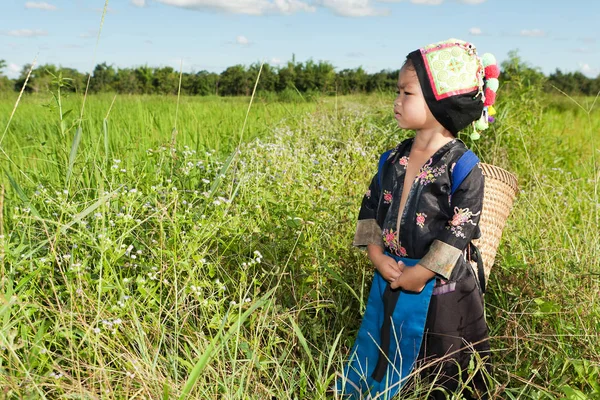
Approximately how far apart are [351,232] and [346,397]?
3.59 feet

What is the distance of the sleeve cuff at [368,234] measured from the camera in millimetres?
2045

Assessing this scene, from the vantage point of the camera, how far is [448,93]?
1.81 m

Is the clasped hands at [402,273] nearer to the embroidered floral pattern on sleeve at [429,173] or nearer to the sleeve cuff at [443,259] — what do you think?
the sleeve cuff at [443,259]

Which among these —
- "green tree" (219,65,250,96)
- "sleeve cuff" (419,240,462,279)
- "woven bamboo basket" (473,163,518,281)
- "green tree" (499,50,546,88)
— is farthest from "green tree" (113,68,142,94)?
"sleeve cuff" (419,240,462,279)

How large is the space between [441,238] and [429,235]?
0.17 ft

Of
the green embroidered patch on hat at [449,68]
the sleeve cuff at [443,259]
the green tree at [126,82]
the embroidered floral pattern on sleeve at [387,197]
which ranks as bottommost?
the sleeve cuff at [443,259]

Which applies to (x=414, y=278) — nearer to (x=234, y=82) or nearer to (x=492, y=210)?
(x=492, y=210)

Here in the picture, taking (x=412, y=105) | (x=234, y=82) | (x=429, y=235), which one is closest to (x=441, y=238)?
(x=429, y=235)

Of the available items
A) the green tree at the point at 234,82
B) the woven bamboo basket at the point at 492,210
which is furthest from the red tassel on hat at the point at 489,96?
the green tree at the point at 234,82

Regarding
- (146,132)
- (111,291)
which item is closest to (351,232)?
(111,291)

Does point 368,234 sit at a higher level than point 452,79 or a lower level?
lower

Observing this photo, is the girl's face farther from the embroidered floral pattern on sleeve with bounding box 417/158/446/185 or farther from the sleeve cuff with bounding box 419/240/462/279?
the sleeve cuff with bounding box 419/240/462/279

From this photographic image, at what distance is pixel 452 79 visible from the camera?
5.95 ft

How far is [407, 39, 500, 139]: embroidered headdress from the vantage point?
1.81 meters
